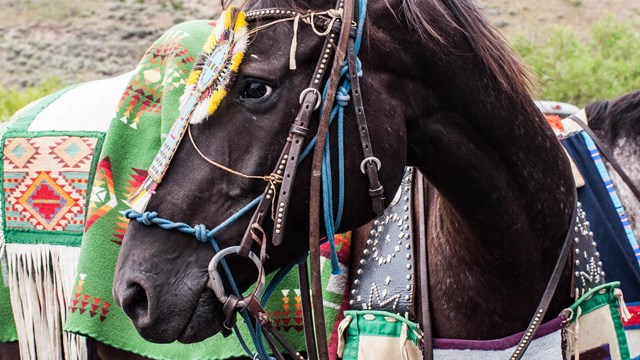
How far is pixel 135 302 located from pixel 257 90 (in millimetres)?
578

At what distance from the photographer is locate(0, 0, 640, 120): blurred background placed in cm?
786

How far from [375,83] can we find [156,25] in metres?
9.78

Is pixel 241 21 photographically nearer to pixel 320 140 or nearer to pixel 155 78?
pixel 320 140

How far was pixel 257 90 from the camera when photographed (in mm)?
1823

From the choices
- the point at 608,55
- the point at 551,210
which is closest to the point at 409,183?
the point at 551,210

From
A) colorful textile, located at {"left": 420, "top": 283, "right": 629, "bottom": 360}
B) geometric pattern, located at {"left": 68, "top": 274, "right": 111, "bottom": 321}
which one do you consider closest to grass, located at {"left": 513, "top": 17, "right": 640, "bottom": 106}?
colorful textile, located at {"left": 420, "top": 283, "right": 629, "bottom": 360}

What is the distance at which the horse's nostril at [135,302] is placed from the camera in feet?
5.80

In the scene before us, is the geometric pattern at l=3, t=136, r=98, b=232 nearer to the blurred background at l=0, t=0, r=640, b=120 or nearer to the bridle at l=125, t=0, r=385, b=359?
the bridle at l=125, t=0, r=385, b=359

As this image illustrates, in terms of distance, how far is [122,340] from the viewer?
2.59 m

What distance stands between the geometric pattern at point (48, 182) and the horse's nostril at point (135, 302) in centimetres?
108

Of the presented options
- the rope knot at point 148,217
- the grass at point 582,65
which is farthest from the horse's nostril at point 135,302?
the grass at point 582,65

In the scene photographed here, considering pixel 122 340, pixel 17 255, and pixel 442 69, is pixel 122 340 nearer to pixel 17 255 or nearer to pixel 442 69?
pixel 17 255

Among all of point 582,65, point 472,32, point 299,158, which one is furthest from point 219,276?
point 582,65

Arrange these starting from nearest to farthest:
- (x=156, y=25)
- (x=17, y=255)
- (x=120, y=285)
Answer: (x=120, y=285) < (x=17, y=255) < (x=156, y=25)
